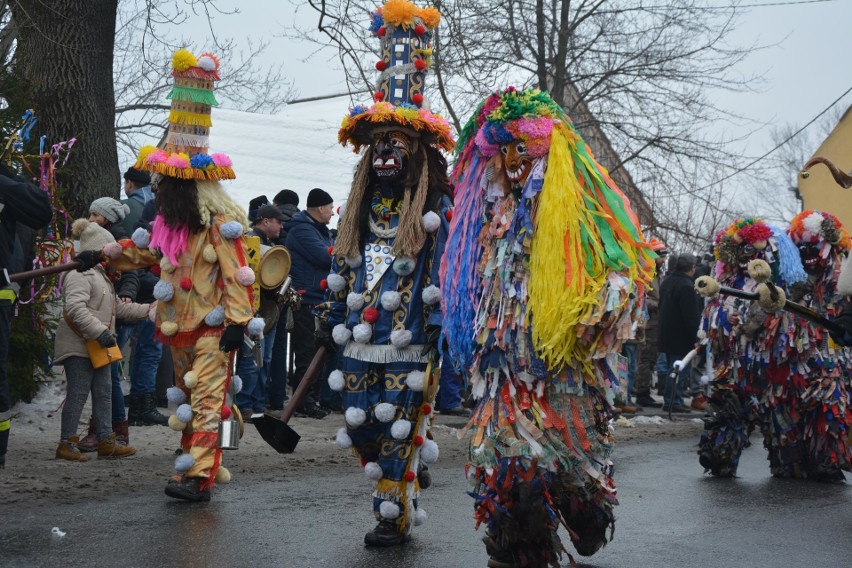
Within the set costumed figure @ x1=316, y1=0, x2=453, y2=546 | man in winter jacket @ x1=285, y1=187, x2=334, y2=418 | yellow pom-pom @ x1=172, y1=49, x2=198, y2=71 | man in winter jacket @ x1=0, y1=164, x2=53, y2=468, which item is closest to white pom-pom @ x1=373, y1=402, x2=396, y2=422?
costumed figure @ x1=316, y1=0, x2=453, y2=546

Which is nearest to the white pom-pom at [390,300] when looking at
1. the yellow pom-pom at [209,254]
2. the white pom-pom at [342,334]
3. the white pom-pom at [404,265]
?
the white pom-pom at [404,265]

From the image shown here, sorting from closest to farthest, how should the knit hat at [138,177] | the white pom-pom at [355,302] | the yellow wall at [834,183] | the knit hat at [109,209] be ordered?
the white pom-pom at [355,302] < the knit hat at [109,209] < the knit hat at [138,177] < the yellow wall at [834,183]

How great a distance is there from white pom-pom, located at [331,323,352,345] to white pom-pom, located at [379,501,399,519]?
92 centimetres

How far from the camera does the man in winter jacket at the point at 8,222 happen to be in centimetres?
660

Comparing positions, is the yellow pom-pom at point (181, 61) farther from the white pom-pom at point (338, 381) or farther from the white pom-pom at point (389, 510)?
the white pom-pom at point (389, 510)

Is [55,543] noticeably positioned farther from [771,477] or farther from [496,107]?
[771,477]

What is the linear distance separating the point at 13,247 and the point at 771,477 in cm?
603

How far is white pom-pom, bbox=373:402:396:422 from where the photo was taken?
5.90 meters

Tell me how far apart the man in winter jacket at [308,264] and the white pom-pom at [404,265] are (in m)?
4.90

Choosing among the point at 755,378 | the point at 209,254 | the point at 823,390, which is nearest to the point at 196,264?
the point at 209,254

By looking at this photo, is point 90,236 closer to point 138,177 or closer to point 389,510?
point 138,177

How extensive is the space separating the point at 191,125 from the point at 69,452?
105 inches

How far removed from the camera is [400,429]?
589 centimetres

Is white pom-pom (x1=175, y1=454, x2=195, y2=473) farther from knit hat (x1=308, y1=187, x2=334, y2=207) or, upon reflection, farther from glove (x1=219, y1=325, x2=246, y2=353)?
knit hat (x1=308, y1=187, x2=334, y2=207)
